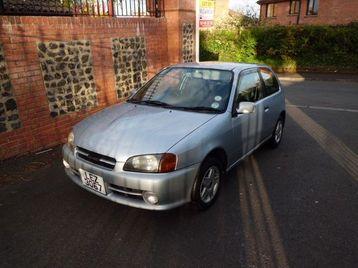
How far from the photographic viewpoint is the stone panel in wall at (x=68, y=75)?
5895 millimetres

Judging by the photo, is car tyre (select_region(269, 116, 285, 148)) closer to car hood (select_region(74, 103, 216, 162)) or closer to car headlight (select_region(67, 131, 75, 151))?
car hood (select_region(74, 103, 216, 162))

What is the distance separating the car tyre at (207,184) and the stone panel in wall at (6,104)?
3.46 metres

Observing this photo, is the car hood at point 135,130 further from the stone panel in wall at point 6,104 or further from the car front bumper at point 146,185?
the stone panel in wall at point 6,104

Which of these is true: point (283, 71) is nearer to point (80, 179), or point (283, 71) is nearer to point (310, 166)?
point (310, 166)

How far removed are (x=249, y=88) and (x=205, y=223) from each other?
6.94ft

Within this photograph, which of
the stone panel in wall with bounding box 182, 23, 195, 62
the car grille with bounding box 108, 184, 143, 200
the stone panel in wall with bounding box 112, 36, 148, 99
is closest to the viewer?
the car grille with bounding box 108, 184, 143, 200

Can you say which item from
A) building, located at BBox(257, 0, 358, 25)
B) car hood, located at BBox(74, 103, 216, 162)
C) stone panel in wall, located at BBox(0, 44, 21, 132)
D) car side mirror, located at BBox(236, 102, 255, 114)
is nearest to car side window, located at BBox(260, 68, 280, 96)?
car side mirror, located at BBox(236, 102, 255, 114)

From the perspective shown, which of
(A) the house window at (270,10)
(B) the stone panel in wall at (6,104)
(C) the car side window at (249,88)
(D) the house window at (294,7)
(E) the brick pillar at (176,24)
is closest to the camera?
(C) the car side window at (249,88)

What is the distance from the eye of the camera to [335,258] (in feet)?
10.2

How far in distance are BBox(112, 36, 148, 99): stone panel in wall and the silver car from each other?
301 cm

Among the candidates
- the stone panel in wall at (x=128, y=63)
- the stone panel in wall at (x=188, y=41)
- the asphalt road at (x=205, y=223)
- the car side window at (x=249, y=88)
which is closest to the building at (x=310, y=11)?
the stone panel in wall at (x=188, y=41)

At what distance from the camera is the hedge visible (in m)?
16.0

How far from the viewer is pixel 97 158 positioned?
11.5ft

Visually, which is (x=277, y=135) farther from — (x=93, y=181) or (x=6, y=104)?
(x=6, y=104)
